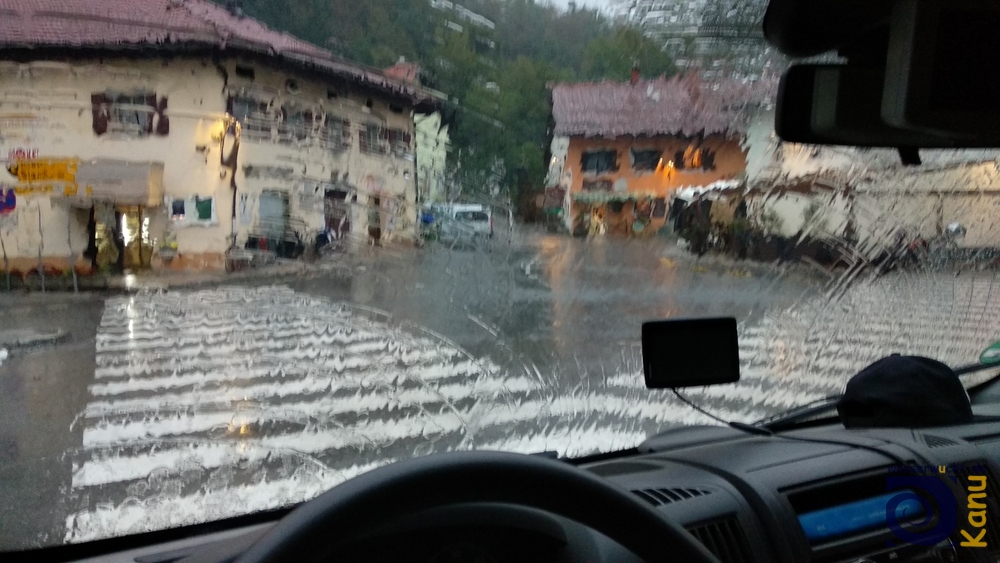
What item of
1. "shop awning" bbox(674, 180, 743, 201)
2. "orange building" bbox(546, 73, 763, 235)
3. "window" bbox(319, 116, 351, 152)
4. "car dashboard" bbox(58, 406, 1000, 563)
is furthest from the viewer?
"shop awning" bbox(674, 180, 743, 201)

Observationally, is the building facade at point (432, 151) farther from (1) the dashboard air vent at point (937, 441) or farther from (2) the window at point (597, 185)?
(1) the dashboard air vent at point (937, 441)

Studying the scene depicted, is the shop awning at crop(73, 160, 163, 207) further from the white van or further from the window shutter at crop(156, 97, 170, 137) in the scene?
the white van

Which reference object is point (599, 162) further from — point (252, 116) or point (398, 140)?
point (252, 116)

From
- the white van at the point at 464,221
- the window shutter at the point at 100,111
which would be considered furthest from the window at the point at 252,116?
the white van at the point at 464,221

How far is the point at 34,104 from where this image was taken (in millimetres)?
2711

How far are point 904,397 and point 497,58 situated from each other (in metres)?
2.44

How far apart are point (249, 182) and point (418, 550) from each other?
81.6 inches

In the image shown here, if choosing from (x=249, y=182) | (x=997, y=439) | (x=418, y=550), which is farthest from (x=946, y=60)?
(x=249, y=182)

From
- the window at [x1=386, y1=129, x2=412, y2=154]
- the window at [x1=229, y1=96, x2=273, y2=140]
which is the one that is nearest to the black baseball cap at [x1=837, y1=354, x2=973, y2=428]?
the window at [x1=386, y1=129, x2=412, y2=154]

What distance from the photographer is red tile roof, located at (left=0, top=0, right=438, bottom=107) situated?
8.86 ft

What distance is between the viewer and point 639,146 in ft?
12.8

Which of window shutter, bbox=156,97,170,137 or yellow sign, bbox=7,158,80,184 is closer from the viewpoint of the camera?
yellow sign, bbox=7,158,80,184

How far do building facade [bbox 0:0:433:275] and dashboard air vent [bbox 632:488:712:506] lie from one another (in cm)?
174

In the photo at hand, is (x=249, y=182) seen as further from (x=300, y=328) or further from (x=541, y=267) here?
(x=541, y=267)
